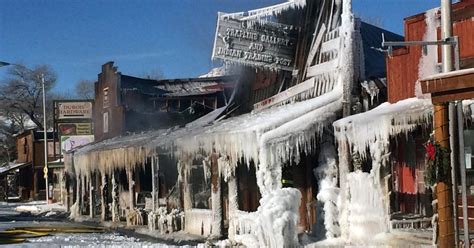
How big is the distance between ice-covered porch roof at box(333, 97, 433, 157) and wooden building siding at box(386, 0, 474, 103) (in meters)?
0.38

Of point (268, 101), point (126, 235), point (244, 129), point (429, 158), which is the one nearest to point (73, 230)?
point (126, 235)

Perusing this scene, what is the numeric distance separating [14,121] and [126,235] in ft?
229

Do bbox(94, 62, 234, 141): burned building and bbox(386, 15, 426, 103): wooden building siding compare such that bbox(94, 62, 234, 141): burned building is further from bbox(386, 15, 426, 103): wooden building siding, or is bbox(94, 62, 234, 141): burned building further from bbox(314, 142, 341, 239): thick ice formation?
bbox(386, 15, 426, 103): wooden building siding

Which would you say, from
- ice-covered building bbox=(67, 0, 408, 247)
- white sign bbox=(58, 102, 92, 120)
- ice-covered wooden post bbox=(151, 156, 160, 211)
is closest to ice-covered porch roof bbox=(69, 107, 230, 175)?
ice-covered building bbox=(67, 0, 408, 247)

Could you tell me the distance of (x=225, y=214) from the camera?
23.3 metres

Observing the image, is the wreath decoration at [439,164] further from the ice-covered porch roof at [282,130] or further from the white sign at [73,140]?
the white sign at [73,140]

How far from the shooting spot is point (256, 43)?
21641 millimetres

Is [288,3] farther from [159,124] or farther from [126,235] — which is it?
[159,124]

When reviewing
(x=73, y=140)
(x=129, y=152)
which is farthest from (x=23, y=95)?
(x=129, y=152)

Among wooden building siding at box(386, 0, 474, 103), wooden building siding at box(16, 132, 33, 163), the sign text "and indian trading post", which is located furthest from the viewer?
wooden building siding at box(16, 132, 33, 163)

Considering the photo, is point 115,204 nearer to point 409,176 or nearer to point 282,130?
point 282,130

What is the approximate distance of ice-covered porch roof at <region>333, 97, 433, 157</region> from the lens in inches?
582

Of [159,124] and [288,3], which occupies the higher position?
[288,3]

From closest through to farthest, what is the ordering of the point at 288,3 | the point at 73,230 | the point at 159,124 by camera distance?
the point at 288,3, the point at 73,230, the point at 159,124
